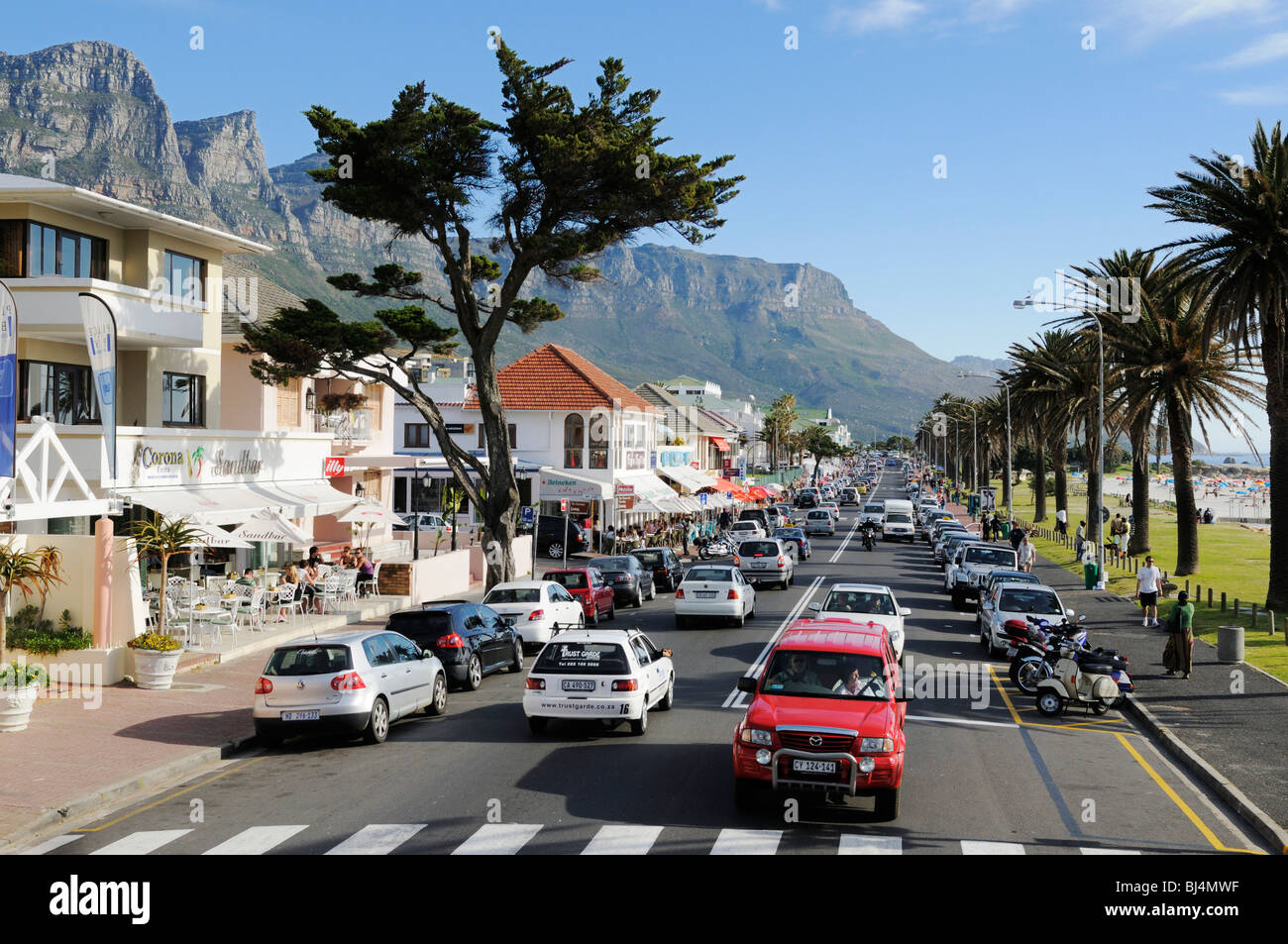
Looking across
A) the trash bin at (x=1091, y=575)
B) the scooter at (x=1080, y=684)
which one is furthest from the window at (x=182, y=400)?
the trash bin at (x=1091, y=575)

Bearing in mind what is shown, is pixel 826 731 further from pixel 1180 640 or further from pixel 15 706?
pixel 1180 640

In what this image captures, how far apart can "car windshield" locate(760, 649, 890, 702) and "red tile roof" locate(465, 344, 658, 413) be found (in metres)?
44.6

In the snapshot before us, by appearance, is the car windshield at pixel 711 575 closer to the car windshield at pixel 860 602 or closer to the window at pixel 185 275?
the car windshield at pixel 860 602

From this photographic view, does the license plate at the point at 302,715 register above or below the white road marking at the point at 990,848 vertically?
above

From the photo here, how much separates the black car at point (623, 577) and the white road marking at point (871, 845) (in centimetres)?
2226

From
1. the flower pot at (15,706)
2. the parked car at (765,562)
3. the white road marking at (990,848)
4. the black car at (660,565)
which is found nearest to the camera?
the white road marking at (990,848)

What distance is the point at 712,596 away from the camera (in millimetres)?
27641

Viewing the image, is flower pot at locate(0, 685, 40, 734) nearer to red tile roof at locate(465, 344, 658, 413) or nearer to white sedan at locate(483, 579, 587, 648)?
white sedan at locate(483, 579, 587, 648)

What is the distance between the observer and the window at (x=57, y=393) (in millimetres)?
25594

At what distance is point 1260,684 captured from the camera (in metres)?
20.2

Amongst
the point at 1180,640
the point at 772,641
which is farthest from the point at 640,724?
the point at 1180,640

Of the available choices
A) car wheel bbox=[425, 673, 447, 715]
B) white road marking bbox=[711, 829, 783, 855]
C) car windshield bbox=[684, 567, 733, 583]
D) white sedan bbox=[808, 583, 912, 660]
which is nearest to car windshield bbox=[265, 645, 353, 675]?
car wheel bbox=[425, 673, 447, 715]
